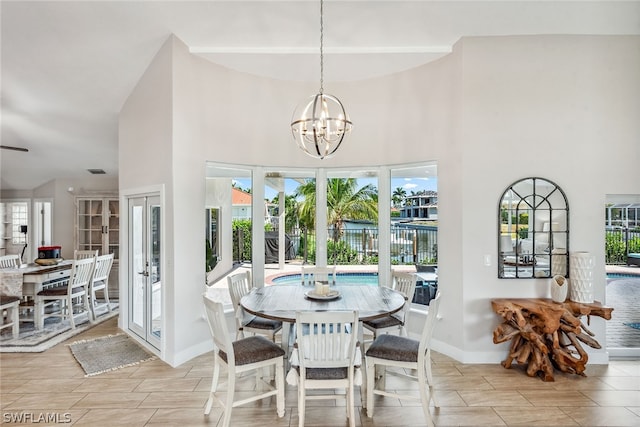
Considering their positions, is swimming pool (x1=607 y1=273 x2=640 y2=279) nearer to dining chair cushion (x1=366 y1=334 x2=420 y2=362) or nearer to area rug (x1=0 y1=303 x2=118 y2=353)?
dining chair cushion (x1=366 y1=334 x2=420 y2=362)

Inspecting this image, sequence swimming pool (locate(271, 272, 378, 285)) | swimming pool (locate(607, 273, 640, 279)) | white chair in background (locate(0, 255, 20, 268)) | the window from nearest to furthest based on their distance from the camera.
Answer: swimming pool (locate(607, 273, 640, 279)) < swimming pool (locate(271, 272, 378, 285)) < white chair in background (locate(0, 255, 20, 268)) < the window

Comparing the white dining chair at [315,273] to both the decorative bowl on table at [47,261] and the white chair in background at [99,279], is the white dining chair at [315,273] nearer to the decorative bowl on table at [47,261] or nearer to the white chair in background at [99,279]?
the white chair in background at [99,279]

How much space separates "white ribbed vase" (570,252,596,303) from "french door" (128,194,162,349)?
461 centimetres

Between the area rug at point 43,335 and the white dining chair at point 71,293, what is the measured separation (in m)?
0.11

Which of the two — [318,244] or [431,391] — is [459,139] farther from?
[431,391]

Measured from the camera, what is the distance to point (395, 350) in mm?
2840

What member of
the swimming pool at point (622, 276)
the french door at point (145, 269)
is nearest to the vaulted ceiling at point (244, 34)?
the french door at point (145, 269)

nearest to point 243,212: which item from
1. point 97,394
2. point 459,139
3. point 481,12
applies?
point 97,394

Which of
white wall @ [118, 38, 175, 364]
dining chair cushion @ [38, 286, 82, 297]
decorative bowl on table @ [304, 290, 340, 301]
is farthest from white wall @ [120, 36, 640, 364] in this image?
dining chair cushion @ [38, 286, 82, 297]

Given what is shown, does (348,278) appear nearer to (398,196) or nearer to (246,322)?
(398,196)

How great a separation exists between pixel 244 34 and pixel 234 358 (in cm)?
328

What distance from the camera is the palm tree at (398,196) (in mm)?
4691

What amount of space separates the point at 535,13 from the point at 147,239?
4.98 meters

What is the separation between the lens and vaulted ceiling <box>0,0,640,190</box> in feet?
11.0
